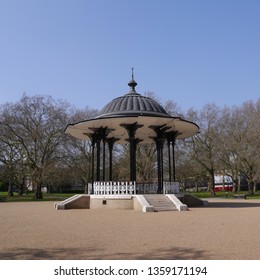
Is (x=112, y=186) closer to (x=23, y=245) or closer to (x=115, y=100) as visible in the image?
(x=115, y=100)

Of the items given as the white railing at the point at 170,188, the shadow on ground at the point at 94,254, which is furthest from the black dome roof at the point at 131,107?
the shadow on ground at the point at 94,254

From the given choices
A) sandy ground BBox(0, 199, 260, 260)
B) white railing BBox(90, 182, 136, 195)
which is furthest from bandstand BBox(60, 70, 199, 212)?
sandy ground BBox(0, 199, 260, 260)

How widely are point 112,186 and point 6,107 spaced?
28.9 m

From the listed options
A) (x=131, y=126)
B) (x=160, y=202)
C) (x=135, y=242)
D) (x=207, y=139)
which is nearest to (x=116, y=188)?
(x=160, y=202)

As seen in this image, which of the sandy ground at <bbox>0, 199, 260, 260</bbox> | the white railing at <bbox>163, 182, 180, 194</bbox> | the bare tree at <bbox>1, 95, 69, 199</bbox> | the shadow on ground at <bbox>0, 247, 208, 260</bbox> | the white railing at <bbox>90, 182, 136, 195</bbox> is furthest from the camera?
the bare tree at <bbox>1, 95, 69, 199</bbox>

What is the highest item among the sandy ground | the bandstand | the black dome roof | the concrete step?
the black dome roof

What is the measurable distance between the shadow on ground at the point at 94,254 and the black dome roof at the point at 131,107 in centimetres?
1723

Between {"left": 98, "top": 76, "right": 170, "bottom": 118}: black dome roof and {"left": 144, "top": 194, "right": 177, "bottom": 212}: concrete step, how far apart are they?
601 cm

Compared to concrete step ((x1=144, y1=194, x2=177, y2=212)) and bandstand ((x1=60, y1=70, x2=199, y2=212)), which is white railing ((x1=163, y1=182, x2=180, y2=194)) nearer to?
bandstand ((x1=60, y1=70, x2=199, y2=212))

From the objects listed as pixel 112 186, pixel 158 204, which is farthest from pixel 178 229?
pixel 112 186

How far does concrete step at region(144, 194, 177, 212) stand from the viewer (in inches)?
838

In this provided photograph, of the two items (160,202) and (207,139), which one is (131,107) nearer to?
(160,202)

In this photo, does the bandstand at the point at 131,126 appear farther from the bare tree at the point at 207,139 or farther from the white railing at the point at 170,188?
the bare tree at the point at 207,139

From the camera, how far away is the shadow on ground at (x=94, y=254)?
307 inches
